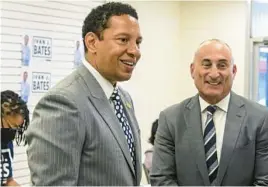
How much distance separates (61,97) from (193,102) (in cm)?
76

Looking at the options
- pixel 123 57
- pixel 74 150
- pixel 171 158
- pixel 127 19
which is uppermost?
pixel 127 19

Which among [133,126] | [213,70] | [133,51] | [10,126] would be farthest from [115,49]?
[10,126]

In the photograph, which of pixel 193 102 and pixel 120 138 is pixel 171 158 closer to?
pixel 193 102

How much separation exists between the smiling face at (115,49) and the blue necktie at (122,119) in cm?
9

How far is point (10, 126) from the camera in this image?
9.14 ft

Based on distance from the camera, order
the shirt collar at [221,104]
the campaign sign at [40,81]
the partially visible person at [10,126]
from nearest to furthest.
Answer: the shirt collar at [221,104], the partially visible person at [10,126], the campaign sign at [40,81]

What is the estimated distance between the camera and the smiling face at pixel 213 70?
74.0 inches

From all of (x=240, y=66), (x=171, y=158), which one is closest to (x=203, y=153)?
(x=171, y=158)

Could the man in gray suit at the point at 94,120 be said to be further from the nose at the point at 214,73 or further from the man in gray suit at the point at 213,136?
the nose at the point at 214,73

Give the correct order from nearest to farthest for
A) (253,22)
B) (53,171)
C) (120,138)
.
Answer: (53,171), (120,138), (253,22)

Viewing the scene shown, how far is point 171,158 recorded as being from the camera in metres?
1.91

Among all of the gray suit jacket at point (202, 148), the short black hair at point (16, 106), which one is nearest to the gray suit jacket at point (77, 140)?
the gray suit jacket at point (202, 148)

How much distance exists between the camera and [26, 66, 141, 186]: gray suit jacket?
1.39m

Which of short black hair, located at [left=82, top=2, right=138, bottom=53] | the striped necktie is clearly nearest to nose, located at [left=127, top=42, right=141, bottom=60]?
short black hair, located at [left=82, top=2, right=138, bottom=53]
